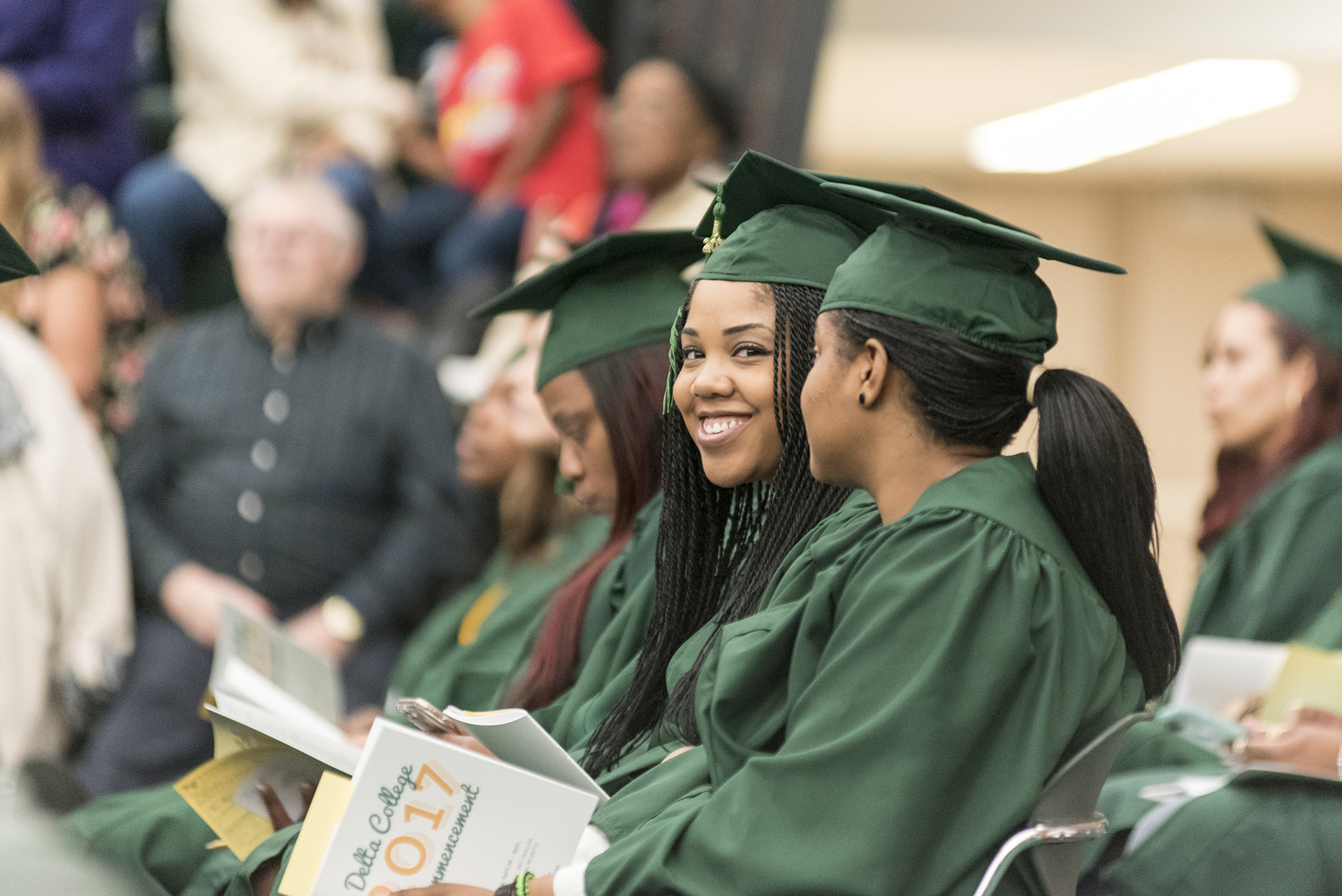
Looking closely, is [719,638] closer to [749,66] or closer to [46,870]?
[46,870]

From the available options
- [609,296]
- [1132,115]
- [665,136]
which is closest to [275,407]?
[665,136]

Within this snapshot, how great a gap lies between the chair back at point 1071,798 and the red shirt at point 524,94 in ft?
12.8

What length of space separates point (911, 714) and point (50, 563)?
2.81 metres

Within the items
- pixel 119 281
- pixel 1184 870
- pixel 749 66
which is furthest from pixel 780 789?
pixel 749 66

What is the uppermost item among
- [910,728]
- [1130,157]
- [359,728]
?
[1130,157]

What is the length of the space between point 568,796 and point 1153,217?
10.9 metres

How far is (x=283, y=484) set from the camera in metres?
4.18

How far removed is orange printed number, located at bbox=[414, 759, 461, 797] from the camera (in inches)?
67.9

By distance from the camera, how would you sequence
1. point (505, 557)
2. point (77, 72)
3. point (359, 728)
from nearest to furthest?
point (359, 728) → point (505, 557) → point (77, 72)

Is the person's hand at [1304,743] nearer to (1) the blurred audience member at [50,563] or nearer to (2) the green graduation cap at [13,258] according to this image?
(2) the green graduation cap at [13,258]

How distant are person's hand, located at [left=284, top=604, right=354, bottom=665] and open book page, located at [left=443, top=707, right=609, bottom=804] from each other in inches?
87.6

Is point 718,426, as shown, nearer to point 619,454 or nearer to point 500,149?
point 619,454

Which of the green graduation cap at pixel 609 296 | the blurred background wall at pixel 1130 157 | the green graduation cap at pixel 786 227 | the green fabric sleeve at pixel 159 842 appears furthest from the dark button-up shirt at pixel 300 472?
the blurred background wall at pixel 1130 157

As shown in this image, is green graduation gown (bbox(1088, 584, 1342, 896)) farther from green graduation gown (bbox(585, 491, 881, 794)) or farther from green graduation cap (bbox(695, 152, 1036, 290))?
green graduation cap (bbox(695, 152, 1036, 290))
